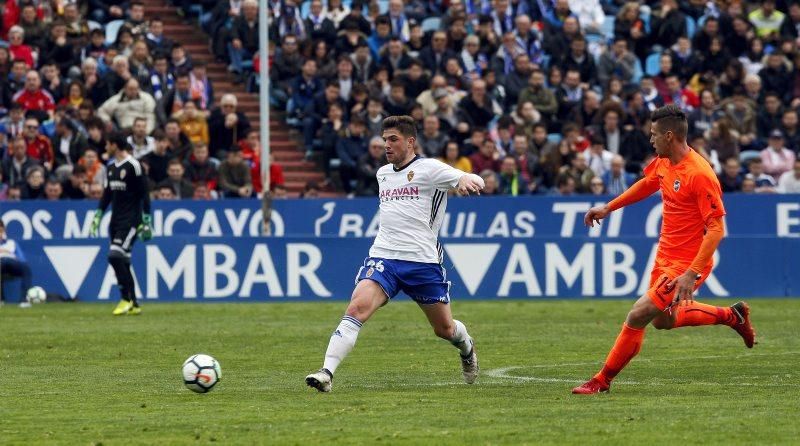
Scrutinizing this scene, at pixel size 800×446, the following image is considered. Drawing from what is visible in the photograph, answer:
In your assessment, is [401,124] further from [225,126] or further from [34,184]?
[225,126]

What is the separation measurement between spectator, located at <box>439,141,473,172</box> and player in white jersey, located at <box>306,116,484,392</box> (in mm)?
15318

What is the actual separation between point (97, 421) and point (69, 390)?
2.31m

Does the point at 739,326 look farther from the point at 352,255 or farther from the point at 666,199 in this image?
the point at 352,255

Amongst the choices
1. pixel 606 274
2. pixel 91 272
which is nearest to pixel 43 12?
pixel 91 272

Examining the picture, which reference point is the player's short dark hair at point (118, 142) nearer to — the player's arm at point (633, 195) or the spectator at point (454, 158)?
the spectator at point (454, 158)

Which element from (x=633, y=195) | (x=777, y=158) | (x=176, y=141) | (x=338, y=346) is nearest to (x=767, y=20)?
(x=777, y=158)

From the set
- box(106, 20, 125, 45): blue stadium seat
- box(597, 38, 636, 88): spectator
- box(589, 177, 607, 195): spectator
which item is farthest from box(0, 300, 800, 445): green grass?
box(597, 38, 636, 88): spectator

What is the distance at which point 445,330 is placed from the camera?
13.0 metres

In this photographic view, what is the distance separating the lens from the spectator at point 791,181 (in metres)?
28.5

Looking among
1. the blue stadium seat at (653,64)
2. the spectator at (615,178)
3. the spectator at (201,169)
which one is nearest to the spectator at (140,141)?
the spectator at (201,169)

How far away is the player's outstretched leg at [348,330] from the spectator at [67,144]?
1624 centimetres

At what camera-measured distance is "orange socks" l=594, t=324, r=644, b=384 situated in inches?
485

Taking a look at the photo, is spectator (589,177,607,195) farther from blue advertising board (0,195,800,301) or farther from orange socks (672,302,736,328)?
orange socks (672,302,736,328)

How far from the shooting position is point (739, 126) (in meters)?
30.9
